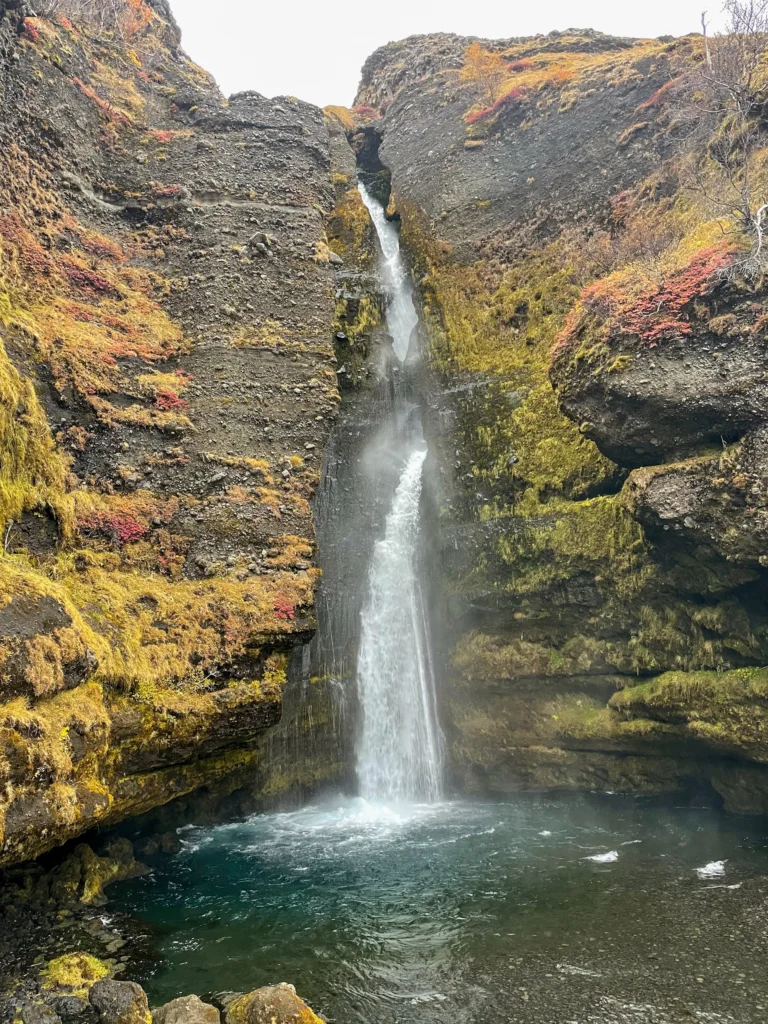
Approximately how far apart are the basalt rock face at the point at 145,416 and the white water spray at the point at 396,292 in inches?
→ 145

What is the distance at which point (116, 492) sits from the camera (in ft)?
51.5

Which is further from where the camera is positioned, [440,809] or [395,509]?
Result: [395,509]

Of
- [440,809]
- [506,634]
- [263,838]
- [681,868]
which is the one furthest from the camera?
[506,634]

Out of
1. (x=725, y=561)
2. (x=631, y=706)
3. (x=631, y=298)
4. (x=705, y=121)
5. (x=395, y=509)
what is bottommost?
(x=631, y=706)

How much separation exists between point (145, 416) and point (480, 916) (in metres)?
14.3

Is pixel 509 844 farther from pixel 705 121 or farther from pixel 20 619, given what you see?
pixel 705 121

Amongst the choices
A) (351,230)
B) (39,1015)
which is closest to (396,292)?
(351,230)

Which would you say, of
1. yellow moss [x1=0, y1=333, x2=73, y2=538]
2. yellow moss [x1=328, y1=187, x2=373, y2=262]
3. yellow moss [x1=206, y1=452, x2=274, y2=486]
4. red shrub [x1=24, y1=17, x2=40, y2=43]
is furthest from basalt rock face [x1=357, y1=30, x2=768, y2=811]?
red shrub [x1=24, y1=17, x2=40, y2=43]

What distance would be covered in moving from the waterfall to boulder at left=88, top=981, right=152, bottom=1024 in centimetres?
1059

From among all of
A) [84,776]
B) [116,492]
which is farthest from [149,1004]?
[116,492]

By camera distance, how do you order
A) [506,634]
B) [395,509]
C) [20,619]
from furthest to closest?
[395,509]
[506,634]
[20,619]

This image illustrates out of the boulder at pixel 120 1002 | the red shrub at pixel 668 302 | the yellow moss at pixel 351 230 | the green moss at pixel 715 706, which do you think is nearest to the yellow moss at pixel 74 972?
the boulder at pixel 120 1002

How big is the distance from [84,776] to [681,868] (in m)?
11.0

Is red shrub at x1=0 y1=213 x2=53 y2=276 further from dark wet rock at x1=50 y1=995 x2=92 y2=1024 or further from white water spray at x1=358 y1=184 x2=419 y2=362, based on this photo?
dark wet rock at x1=50 y1=995 x2=92 y2=1024
